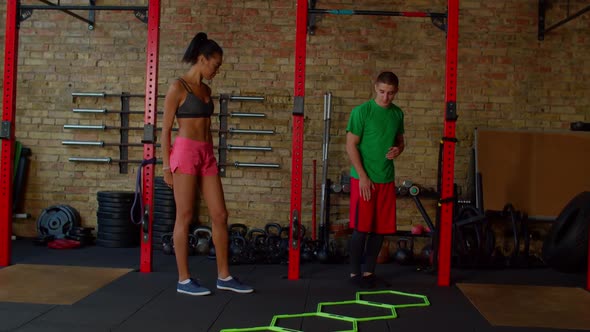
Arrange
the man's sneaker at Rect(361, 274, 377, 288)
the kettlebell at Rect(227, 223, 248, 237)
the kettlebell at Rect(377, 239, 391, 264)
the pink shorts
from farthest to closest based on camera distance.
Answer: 1. the kettlebell at Rect(227, 223, 248, 237)
2. the kettlebell at Rect(377, 239, 391, 264)
3. the man's sneaker at Rect(361, 274, 377, 288)
4. the pink shorts

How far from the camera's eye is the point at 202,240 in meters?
5.48

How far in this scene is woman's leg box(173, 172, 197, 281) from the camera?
11.5 ft

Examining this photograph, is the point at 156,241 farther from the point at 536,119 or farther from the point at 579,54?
the point at 579,54

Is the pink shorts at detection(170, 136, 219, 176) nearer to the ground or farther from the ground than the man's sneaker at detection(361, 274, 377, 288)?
farther from the ground

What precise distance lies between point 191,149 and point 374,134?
131 cm

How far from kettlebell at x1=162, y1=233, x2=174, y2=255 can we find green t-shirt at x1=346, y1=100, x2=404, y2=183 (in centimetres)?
232

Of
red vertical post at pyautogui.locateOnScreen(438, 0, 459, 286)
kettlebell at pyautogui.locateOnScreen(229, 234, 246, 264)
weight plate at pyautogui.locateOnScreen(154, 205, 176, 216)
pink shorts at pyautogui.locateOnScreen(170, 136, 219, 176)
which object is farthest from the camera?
weight plate at pyautogui.locateOnScreen(154, 205, 176, 216)

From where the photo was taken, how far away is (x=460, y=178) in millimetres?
5996

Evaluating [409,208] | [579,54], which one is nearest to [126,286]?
[409,208]

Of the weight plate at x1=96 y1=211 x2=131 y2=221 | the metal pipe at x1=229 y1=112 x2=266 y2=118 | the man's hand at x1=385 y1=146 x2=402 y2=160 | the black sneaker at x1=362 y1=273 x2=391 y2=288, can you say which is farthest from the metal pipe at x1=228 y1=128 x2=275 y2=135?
the black sneaker at x1=362 y1=273 x2=391 y2=288

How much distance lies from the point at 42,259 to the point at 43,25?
2960 millimetres

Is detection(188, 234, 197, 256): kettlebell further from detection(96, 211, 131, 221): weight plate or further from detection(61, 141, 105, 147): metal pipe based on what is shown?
detection(61, 141, 105, 147): metal pipe

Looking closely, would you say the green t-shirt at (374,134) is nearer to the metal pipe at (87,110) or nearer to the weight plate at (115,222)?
the weight plate at (115,222)

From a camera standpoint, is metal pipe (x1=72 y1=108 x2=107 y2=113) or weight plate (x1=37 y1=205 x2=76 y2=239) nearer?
weight plate (x1=37 y1=205 x2=76 y2=239)
